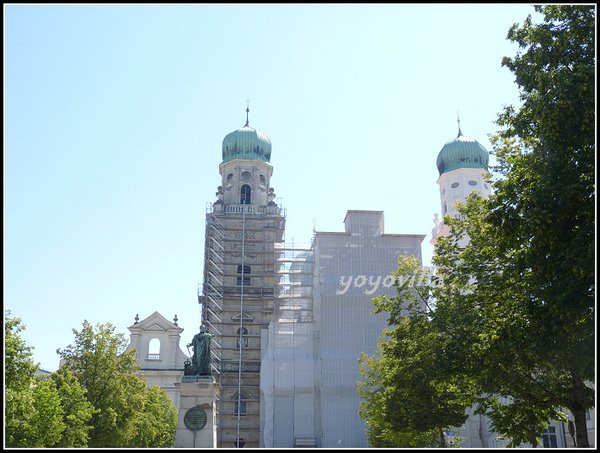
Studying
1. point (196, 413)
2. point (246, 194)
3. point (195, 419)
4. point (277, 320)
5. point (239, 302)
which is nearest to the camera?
point (195, 419)

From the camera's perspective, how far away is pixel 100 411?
31.7m

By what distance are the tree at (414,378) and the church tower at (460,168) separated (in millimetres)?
49571

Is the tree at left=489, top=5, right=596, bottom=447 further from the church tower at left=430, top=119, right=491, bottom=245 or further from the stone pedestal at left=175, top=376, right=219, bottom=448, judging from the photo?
the church tower at left=430, top=119, right=491, bottom=245

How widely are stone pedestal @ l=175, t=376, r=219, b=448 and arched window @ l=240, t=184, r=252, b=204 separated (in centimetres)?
4885

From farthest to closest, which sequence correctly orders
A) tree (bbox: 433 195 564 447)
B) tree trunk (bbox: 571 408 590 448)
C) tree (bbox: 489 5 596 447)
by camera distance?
1. tree trunk (bbox: 571 408 590 448)
2. tree (bbox: 433 195 564 447)
3. tree (bbox: 489 5 596 447)

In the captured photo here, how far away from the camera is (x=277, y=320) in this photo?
5900 centimetres

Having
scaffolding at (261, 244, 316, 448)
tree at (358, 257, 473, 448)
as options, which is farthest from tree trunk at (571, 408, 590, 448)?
scaffolding at (261, 244, 316, 448)

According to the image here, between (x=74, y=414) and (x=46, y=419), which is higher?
(x=74, y=414)

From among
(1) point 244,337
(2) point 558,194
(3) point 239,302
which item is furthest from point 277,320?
(2) point 558,194

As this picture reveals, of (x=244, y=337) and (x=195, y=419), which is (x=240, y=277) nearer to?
(x=244, y=337)

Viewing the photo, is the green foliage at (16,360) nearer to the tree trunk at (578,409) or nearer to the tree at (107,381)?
the tree at (107,381)

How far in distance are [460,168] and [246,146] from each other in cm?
2568

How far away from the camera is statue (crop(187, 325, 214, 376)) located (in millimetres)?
23969

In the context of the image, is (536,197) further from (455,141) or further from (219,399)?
(455,141)
